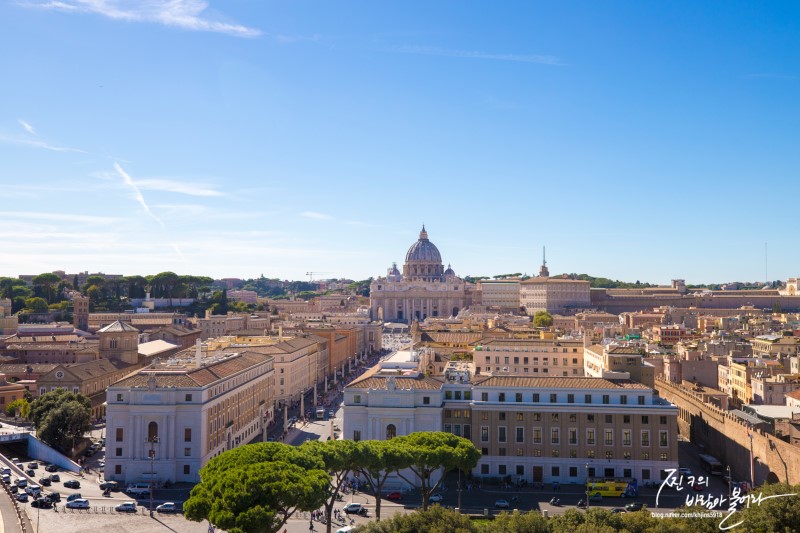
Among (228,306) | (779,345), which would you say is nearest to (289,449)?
(779,345)

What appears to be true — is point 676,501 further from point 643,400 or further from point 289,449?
point 289,449

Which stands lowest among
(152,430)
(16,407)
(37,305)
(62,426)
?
(16,407)

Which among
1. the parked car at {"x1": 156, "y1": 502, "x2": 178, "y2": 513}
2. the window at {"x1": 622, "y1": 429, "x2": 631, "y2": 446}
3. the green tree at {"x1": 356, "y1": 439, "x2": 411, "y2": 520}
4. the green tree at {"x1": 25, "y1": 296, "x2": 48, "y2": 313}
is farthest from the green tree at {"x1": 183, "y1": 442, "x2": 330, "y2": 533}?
the green tree at {"x1": 25, "y1": 296, "x2": 48, "y2": 313}

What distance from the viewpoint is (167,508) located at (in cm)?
3650

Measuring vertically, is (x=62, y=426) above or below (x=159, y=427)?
below

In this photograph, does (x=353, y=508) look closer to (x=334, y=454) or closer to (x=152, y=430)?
(x=334, y=454)

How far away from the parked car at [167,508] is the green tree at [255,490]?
8.16m

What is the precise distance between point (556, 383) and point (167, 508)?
67.7ft

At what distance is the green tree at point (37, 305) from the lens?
404 ft

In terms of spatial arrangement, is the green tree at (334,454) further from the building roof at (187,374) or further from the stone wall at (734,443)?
the stone wall at (734,443)

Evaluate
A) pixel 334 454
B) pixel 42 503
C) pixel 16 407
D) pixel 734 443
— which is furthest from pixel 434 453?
pixel 16 407

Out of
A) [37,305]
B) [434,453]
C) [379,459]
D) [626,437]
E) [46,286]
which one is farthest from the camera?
[46,286]

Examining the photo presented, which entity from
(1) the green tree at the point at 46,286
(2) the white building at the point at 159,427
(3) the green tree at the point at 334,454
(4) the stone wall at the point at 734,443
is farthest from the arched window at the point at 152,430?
(1) the green tree at the point at 46,286

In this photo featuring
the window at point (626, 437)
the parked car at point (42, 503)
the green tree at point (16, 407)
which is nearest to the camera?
the parked car at point (42, 503)
